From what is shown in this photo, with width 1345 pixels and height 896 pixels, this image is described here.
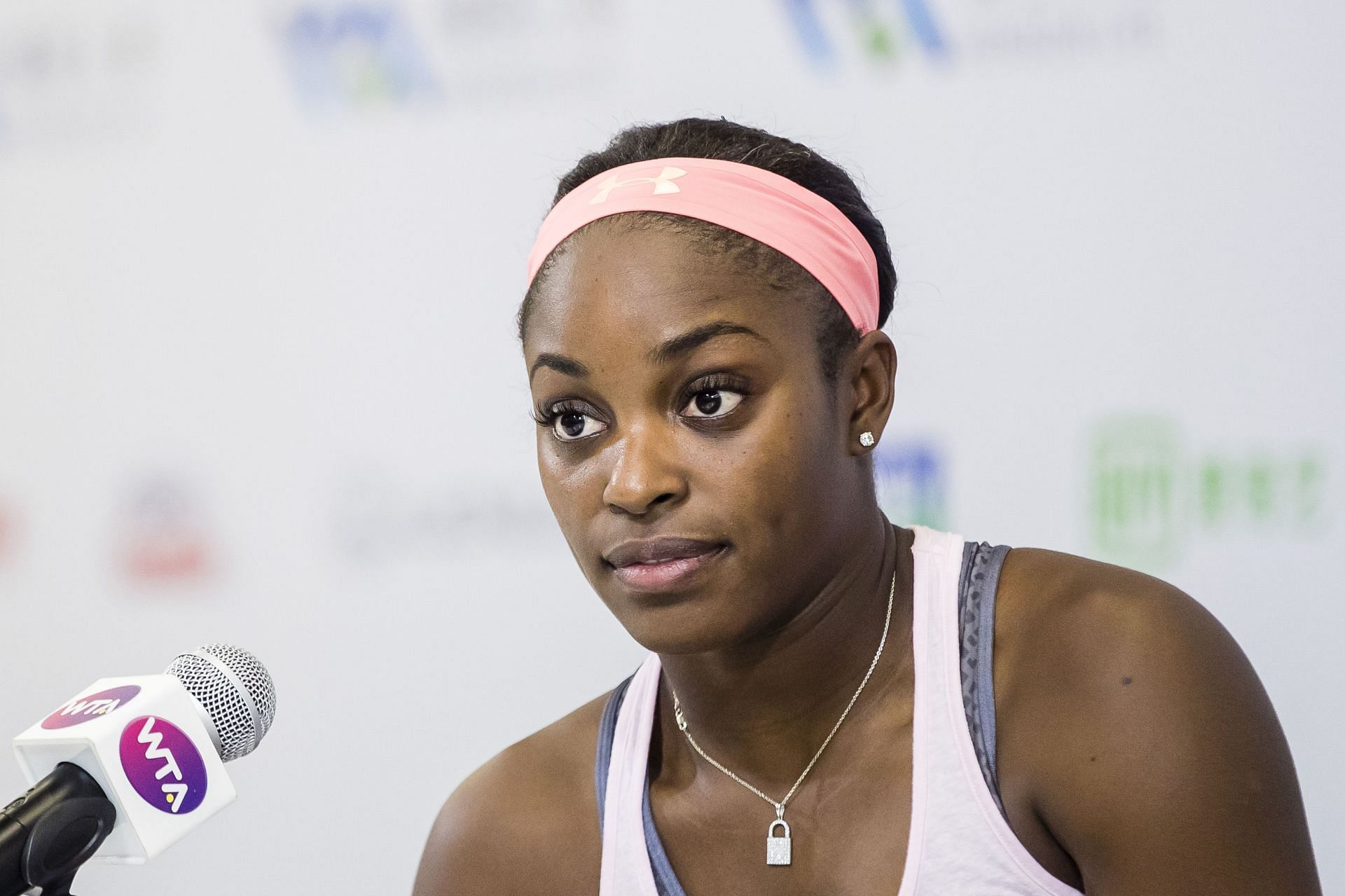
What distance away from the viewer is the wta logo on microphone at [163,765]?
853mm

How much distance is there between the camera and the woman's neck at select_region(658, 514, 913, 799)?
4.39ft

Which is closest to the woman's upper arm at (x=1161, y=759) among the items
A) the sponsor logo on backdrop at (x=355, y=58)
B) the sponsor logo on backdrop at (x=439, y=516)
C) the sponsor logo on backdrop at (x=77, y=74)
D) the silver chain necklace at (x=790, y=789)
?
the silver chain necklace at (x=790, y=789)

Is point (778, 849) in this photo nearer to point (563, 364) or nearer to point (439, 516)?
point (563, 364)

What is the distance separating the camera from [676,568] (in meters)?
1.20

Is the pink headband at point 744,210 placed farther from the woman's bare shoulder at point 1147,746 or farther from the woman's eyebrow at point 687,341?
the woman's bare shoulder at point 1147,746

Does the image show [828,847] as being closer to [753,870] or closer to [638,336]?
[753,870]

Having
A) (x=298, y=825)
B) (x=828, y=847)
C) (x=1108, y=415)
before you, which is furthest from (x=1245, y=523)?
(x=298, y=825)

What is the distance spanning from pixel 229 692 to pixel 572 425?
430mm

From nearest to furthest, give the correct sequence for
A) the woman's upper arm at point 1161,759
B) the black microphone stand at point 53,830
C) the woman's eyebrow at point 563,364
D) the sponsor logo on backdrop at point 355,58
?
the black microphone stand at point 53,830 < the woman's upper arm at point 1161,759 < the woman's eyebrow at point 563,364 < the sponsor logo on backdrop at point 355,58

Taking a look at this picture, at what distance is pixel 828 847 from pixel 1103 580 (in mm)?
357

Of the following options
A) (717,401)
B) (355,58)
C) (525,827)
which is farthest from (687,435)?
(355,58)

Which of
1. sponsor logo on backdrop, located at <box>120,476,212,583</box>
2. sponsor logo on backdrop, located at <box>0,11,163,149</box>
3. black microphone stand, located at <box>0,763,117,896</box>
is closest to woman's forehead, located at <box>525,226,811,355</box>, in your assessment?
black microphone stand, located at <box>0,763,117,896</box>

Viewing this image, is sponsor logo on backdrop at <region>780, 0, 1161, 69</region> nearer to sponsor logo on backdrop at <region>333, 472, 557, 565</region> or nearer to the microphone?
sponsor logo on backdrop at <region>333, 472, 557, 565</region>

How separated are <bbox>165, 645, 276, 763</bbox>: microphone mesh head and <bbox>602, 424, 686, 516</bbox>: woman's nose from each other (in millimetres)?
341
